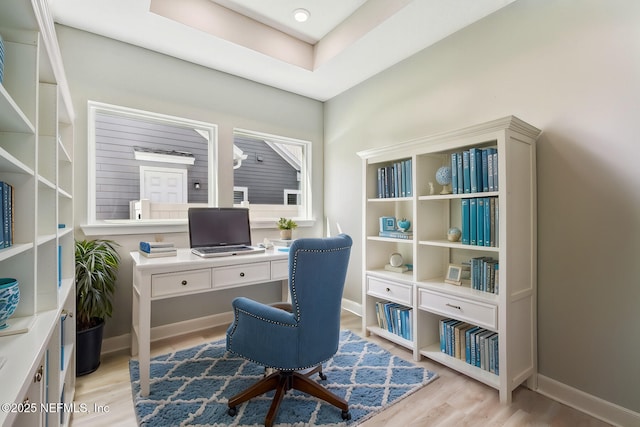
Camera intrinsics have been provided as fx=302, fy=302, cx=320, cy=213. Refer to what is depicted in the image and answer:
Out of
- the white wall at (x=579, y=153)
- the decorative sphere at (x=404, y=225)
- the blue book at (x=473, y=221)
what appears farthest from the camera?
the decorative sphere at (x=404, y=225)

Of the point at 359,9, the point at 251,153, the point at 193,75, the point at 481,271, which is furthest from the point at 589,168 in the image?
the point at 193,75

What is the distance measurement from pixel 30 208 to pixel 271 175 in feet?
8.18

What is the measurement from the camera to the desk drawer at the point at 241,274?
2111 millimetres

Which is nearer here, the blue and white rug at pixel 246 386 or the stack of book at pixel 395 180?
the blue and white rug at pixel 246 386

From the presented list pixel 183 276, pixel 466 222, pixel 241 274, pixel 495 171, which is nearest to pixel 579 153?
pixel 495 171

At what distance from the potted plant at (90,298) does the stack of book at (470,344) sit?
2.42 metres

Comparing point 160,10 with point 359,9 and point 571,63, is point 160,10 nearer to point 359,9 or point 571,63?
point 359,9

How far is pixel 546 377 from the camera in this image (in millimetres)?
1887

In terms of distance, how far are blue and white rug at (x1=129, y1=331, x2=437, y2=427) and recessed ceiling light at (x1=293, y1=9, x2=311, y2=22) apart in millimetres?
2699

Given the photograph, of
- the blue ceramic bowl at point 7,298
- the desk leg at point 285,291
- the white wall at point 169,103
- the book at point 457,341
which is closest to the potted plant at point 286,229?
the white wall at point 169,103

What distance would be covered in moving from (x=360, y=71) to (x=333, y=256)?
2145mm

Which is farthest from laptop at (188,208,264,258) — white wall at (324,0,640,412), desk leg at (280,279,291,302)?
white wall at (324,0,640,412)

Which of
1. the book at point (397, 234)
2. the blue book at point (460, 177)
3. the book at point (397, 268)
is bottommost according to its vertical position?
the book at point (397, 268)

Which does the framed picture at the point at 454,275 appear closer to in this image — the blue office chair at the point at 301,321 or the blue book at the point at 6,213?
the blue office chair at the point at 301,321
